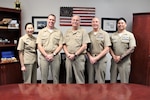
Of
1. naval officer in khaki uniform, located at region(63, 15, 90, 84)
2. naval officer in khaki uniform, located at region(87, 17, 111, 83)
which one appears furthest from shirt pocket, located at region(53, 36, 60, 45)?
naval officer in khaki uniform, located at region(87, 17, 111, 83)

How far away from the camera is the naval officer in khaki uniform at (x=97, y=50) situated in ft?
11.3

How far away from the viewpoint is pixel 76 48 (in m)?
3.39

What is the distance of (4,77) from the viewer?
386 cm

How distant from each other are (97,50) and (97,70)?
378mm


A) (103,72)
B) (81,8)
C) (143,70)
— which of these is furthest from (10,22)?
(143,70)

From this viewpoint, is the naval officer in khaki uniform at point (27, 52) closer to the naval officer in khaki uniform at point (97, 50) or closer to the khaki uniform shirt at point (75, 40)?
the khaki uniform shirt at point (75, 40)

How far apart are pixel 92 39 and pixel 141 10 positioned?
2.02 m

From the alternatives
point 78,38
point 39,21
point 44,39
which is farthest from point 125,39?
point 39,21

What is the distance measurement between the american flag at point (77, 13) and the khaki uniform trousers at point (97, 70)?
136cm

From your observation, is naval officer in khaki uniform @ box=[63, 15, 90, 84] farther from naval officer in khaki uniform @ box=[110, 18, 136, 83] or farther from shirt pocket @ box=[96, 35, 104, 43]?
naval officer in khaki uniform @ box=[110, 18, 136, 83]

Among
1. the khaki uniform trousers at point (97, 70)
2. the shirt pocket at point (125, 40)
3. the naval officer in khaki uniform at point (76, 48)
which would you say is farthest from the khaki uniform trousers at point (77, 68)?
the shirt pocket at point (125, 40)

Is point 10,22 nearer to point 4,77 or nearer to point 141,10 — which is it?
point 4,77

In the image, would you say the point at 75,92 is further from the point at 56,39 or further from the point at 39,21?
the point at 39,21

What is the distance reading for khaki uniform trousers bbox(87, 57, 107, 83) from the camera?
3.49 metres
